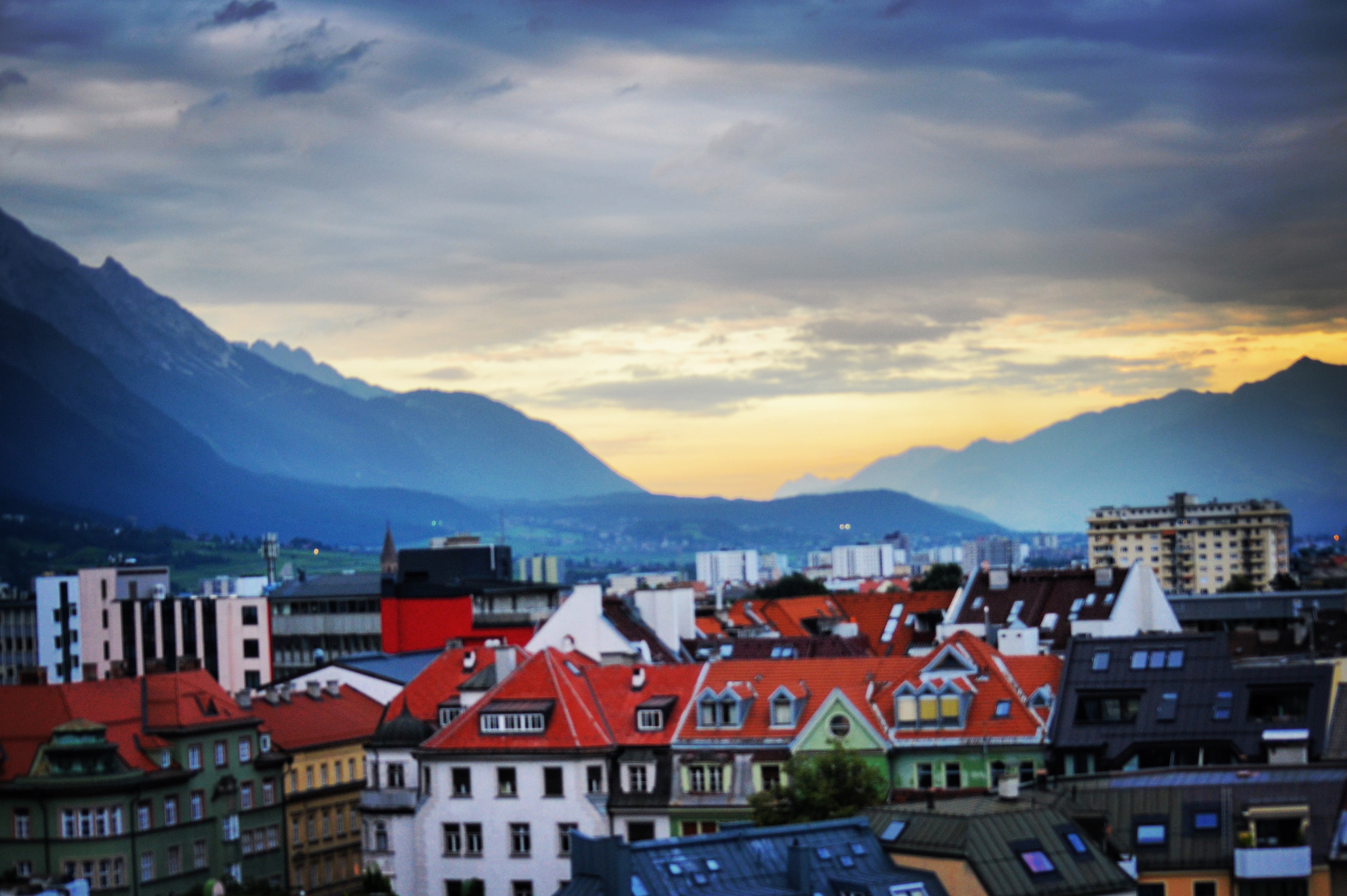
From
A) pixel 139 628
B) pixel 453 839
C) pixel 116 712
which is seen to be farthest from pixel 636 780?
pixel 139 628

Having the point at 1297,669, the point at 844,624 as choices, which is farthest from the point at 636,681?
the point at 844,624

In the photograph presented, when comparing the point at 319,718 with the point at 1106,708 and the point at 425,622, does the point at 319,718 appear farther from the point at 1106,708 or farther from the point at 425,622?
the point at 425,622

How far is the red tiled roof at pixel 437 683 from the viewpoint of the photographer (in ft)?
272

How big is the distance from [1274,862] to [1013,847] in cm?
796

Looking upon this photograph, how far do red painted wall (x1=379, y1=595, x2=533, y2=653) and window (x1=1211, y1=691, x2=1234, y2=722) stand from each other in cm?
8703

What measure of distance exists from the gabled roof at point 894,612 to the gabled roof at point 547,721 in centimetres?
4969

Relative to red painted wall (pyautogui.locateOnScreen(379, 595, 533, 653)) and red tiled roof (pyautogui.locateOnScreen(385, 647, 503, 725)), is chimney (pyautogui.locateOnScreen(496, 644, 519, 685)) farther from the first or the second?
red painted wall (pyautogui.locateOnScreen(379, 595, 533, 653))

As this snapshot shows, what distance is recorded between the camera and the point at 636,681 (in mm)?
79875

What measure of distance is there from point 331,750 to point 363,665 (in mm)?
19011

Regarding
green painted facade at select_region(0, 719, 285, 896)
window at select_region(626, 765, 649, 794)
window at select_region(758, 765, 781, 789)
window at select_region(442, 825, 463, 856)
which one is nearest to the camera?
window at select_region(758, 765, 781, 789)

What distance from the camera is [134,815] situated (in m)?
82.1

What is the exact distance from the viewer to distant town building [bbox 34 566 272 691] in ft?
536

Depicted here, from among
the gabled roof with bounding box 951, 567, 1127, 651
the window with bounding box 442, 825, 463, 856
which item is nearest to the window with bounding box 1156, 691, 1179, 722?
the window with bounding box 442, 825, 463, 856

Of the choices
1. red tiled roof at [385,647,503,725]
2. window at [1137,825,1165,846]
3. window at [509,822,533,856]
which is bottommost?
window at [509,822,533,856]
